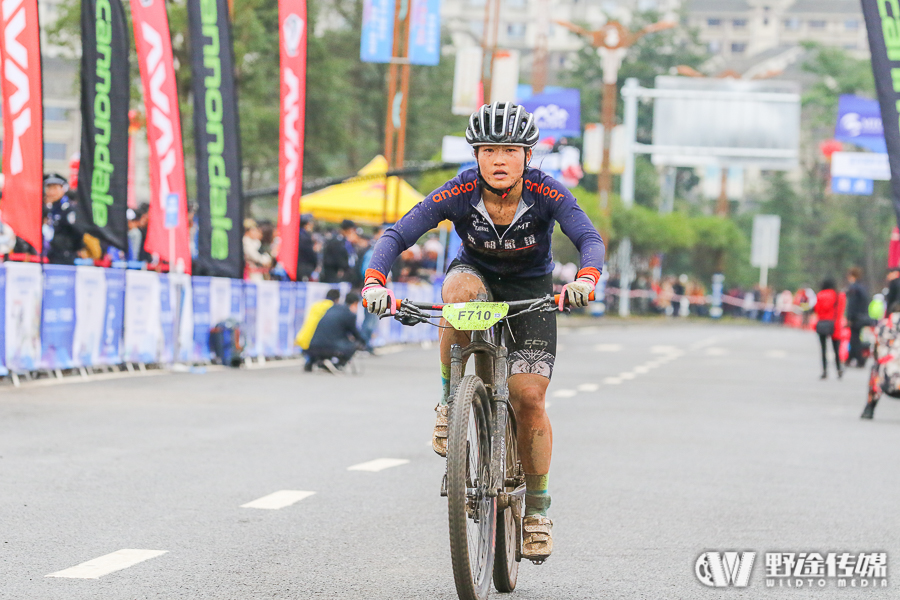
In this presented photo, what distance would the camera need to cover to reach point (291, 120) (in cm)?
2100

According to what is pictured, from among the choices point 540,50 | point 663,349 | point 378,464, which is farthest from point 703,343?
point 378,464

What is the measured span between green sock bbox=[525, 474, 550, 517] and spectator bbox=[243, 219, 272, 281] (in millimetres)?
16922

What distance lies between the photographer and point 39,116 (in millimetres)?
15352

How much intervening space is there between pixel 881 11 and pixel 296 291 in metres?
11.1

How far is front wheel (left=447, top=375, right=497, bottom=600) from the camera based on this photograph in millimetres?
5504

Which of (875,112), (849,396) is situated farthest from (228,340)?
(875,112)

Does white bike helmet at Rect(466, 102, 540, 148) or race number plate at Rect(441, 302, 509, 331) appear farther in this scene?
white bike helmet at Rect(466, 102, 540, 148)

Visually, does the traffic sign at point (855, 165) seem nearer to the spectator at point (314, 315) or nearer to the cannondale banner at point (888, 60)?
the spectator at point (314, 315)

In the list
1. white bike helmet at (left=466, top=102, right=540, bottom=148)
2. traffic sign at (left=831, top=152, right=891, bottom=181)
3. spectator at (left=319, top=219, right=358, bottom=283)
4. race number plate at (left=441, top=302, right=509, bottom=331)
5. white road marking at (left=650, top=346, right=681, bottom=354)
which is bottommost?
white road marking at (left=650, top=346, right=681, bottom=354)

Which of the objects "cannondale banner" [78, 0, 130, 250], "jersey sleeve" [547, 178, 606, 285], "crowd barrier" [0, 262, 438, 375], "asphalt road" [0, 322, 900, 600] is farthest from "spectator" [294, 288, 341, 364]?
"jersey sleeve" [547, 178, 606, 285]

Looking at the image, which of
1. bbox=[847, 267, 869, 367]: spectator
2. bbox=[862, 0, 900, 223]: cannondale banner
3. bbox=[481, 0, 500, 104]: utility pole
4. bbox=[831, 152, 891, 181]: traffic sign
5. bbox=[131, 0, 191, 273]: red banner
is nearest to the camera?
bbox=[862, 0, 900, 223]: cannondale banner

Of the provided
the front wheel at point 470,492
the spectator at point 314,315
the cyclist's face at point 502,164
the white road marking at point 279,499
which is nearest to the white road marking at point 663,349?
the spectator at point 314,315

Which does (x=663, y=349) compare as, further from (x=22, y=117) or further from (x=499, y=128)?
(x=499, y=128)

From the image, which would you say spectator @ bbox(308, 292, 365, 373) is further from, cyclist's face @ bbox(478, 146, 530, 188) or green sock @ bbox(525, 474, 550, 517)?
cyclist's face @ bbox(478, 146, 530, 188)
